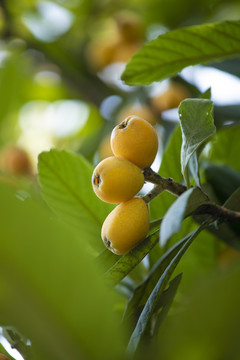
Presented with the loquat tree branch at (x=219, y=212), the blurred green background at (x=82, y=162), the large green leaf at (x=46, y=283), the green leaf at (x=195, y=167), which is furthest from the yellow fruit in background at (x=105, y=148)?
the large green leaf at (x=46, y=283)

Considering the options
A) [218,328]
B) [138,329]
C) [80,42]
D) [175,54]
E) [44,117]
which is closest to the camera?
[218,328]

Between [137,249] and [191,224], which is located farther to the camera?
[191,224]

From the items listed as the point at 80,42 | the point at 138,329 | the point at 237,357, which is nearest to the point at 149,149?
the point at 138,329

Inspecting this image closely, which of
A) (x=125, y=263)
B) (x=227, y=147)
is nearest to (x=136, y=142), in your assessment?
(x=125, y=263)

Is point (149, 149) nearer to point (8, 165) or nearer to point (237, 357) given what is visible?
point (237, 357)

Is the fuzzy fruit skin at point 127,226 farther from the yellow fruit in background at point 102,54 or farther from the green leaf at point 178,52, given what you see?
the yellow fruit in background at point 102,54

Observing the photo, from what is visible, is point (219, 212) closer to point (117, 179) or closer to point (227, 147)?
point (117, 179)

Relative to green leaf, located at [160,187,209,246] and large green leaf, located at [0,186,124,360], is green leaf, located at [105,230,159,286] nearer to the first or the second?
green leaf, located at [160,187,209,246]
